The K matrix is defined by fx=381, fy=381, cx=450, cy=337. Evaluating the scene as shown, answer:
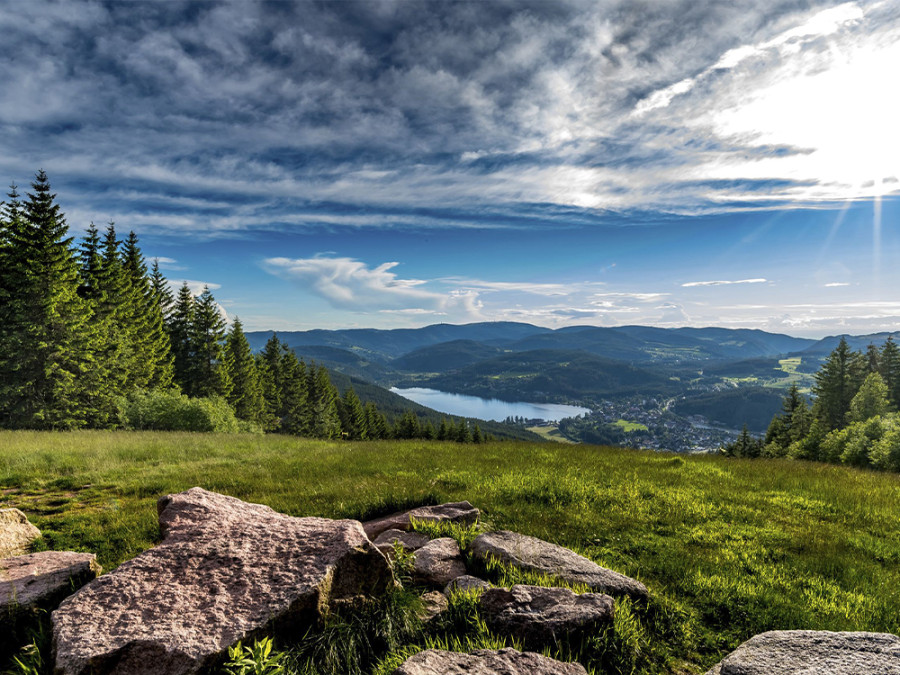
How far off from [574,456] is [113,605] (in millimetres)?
12935

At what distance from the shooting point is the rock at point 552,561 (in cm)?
467

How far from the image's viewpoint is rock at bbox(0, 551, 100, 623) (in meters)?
4.07

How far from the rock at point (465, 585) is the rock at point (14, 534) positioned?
6.12 m

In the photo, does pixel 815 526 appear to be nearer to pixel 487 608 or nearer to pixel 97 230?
pixel 487 608

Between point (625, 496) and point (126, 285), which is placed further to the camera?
point (126, 285)

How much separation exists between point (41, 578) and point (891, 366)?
7598cm

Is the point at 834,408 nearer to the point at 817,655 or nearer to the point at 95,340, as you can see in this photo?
the point at 817,655

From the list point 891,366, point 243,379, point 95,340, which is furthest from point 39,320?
point 891,366

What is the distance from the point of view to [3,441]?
15.3m

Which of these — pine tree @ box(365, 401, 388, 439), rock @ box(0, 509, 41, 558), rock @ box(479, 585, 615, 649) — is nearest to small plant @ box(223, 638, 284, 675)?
rock @ box(479, 585, 615, 649)

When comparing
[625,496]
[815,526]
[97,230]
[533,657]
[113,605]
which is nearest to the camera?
[533,657]

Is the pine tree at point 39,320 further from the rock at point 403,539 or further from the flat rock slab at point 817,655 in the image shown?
the flat rock slab at point 817,655

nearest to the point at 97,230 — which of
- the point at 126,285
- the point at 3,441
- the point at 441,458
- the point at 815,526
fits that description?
the point at 126,285

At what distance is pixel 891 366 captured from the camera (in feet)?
161
